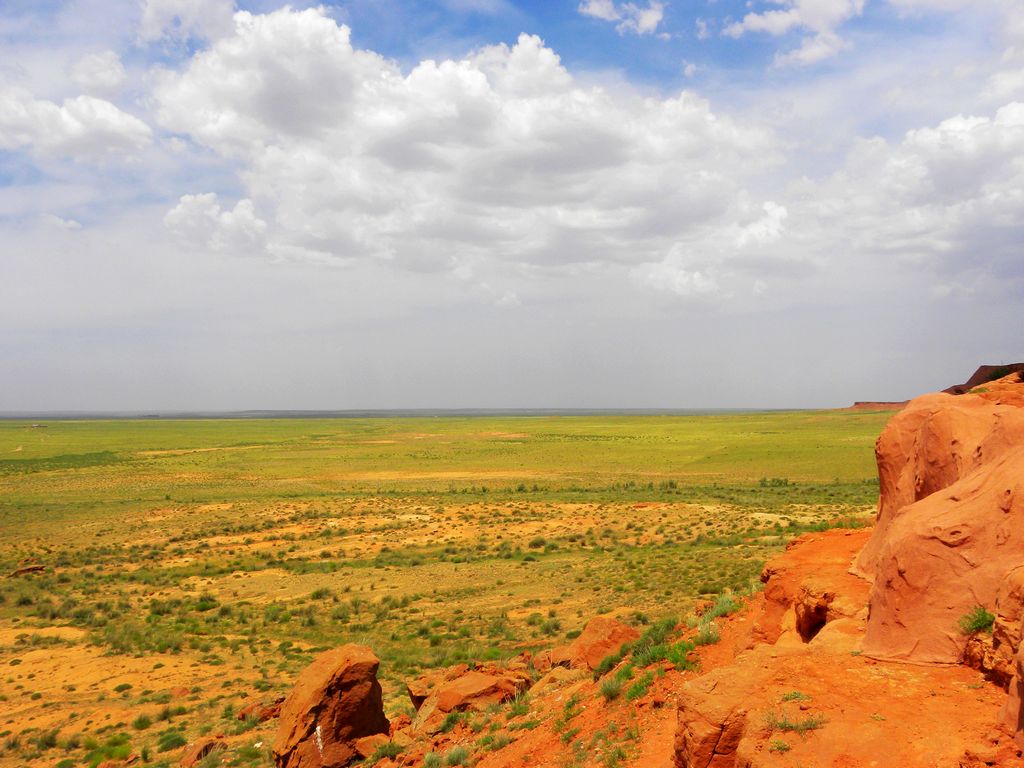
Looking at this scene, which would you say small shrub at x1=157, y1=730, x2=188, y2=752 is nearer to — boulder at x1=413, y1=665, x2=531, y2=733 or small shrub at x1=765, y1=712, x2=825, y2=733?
boulder at x1=413, y1=665, x2=531, y2=733

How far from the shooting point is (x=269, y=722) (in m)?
14.6

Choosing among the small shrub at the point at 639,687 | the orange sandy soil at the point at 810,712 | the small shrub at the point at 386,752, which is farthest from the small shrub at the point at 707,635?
the small shrub at the point at 386,752

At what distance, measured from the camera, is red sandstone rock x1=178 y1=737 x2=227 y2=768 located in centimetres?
1277

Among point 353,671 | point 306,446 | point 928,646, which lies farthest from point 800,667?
point 306,446

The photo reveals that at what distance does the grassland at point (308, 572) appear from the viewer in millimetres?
17031

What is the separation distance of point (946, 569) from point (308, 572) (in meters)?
27.3

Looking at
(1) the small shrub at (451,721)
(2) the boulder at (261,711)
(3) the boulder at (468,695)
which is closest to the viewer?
(1) the small shrub at (451,721)

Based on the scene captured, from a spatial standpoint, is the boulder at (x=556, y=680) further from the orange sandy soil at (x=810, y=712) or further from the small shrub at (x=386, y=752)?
the small shrub at (x=386, y=752)

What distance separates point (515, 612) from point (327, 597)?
26.6 feet

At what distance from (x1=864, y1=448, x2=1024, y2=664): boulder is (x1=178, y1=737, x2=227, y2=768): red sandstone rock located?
12253 mm

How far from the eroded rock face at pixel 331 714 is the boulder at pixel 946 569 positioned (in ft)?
29.6

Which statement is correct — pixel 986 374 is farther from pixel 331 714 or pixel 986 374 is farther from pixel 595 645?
pixel 331 714

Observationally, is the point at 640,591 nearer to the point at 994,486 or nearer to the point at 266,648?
the point at 266,648

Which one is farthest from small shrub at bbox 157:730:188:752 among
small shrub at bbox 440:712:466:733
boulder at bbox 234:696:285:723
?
small shrub at bbox 440:712:466:733
